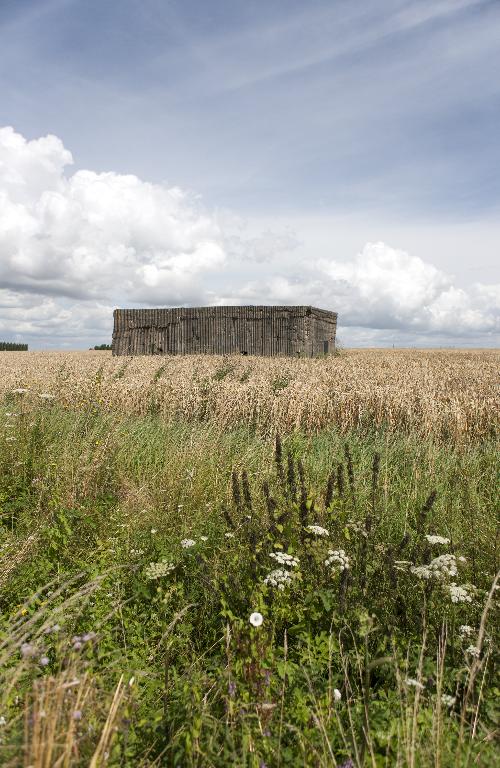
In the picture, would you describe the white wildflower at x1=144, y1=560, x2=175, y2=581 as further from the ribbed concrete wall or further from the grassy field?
the ribbed concrete wall

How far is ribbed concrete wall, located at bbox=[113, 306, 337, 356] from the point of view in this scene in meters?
21.8

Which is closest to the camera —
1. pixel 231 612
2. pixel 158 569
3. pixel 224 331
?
pixel 231 612

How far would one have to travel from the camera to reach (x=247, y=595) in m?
3.63

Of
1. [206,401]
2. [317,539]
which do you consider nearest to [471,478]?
[317,539]

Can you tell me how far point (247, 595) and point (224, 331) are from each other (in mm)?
19740

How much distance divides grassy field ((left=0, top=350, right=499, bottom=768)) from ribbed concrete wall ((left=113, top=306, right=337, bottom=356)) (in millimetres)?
12984

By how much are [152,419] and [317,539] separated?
653 cm

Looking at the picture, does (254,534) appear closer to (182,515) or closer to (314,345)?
(182,515)

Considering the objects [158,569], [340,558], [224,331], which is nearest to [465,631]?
[340,558]

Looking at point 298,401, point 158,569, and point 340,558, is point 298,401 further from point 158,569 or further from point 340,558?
point 340,558

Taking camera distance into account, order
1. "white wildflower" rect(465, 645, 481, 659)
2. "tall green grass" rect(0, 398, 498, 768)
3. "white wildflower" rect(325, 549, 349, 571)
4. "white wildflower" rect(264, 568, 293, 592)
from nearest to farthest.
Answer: "tall green grass" rect(0, 398, 498, 768) < "white wildflower" rect(465, 645, 481, 659) < "white wildflower" rect(264, 568, 293, 592) < "white wildflower" rect(325, 549, 349, 571)

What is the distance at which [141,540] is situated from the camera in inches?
191

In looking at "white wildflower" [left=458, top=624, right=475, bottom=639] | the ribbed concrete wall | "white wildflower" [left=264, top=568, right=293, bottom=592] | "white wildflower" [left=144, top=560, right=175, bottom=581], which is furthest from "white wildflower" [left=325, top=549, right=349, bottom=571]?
the ribbed concrete wall

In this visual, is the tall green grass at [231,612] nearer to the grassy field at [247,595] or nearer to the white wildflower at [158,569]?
the grassy field at [247,595]
